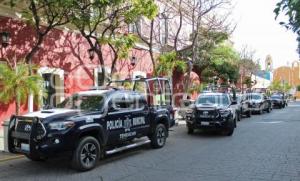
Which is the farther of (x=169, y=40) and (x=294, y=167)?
(x=169, y=40)

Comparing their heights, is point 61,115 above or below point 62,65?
below

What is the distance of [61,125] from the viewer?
8.77 metres

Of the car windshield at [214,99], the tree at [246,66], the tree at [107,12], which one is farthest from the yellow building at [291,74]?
the tree at [107,12]

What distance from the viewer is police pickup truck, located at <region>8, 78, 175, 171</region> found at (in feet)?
28.4

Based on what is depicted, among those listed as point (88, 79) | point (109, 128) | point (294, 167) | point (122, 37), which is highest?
point (122, 37)

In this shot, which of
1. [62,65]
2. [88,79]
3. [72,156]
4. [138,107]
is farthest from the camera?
[88,79]

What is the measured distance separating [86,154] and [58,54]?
10.2 meters

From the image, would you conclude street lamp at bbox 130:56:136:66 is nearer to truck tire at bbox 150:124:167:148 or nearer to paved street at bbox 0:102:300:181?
paved street at bbox 0:102:300:181

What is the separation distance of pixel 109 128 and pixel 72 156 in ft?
4.37

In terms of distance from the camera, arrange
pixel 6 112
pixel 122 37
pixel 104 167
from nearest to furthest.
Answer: pixel 104 167 → pixel 6 112 → pixel 122 37

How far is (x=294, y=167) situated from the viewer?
373 inches

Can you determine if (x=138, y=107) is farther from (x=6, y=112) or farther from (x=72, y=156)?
(x=6, y=112)

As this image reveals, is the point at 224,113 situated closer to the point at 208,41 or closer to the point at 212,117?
the point at 212,117

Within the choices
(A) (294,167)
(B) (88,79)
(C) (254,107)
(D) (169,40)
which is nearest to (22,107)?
(B) (88,79)
